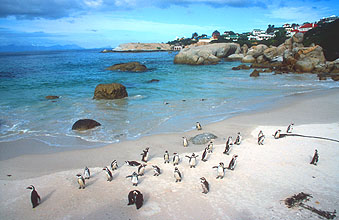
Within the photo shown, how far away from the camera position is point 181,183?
320 inches

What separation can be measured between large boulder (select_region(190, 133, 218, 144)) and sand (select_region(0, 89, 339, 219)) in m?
0.39

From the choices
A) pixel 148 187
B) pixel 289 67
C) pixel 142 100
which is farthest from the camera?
pixel 289 67

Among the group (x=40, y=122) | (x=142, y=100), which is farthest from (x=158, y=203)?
(x=142, y=100)

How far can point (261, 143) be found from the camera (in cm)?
1121

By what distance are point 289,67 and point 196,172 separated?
37858 mm

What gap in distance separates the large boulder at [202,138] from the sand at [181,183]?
392 millimetres

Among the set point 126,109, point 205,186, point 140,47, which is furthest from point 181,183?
point 140,47

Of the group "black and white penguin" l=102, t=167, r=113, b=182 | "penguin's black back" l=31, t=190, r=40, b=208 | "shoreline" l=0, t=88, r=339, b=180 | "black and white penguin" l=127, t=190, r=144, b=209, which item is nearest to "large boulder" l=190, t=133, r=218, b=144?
"shoreline" l=0, t=88, r=339, b=180

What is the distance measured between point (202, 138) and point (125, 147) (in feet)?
12.3

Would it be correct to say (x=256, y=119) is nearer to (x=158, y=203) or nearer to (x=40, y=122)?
(x=158, y=203)

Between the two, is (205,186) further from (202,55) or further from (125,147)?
(202,55)

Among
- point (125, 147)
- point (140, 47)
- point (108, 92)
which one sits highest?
point (140, 47)

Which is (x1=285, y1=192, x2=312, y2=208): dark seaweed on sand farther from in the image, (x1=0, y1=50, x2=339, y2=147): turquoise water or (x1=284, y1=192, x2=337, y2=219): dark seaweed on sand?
(x1=0, y1=50, x2=339, y2=147): turquoise water

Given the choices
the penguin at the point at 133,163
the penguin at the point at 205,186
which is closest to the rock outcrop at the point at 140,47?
the penguin at the point at 133,163
